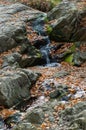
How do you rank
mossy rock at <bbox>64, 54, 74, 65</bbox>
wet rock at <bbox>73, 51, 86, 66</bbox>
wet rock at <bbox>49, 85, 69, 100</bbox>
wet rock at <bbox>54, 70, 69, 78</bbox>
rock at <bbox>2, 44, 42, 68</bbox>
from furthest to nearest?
mossy rock at <bbox>64, 54, 74, 65</bbox> → wet rock at <bbox>73, 51, 86, 66</bbox> → rock at <bbox>2, 44, 42, 68</bbox> → wet rock at <bbox>54, 70, 69, 78</bbox> → wet rock at <bbox>49, 85, 69, 100</bbox>

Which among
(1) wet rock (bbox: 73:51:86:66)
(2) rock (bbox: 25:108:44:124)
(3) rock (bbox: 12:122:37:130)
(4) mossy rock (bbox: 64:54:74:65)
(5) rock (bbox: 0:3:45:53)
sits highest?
(3) rock (bbox: 12:122:37:130)

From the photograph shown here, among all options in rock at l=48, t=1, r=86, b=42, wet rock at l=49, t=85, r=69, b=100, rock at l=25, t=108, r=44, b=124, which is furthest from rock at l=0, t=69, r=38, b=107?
rock at l=48, t=1, r=86, b=42

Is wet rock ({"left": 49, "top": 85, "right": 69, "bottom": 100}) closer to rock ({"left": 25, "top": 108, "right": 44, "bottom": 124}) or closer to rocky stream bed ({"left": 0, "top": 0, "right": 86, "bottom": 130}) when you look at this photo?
rocky stream bed ({"left": 0, "top": 0, "right": 86, "bottom": 130})

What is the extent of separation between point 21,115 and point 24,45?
6456mm

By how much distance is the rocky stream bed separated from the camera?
892cm

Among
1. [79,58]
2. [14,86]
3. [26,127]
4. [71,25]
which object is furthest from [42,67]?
[26,127]

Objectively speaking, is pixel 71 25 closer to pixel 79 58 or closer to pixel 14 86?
pixel 79 58

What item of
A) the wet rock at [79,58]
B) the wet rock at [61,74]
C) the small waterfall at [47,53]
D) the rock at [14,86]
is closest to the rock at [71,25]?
the small waterfall at [47,53]

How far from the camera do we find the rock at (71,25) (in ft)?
52.6

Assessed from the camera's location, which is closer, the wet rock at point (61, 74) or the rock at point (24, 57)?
the wet rock at point (61, 74)

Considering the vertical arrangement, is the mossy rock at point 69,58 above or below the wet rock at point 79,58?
below

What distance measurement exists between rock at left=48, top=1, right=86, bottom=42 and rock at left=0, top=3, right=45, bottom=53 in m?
1.65

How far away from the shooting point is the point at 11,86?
11.2 meters

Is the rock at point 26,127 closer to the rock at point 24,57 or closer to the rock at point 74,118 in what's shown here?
the rock at point 74,118
